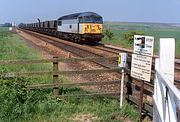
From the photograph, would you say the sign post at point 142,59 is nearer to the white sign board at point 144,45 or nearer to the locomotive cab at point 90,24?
the white sign board at point 144,45

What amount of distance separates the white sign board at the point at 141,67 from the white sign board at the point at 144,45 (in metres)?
0.11

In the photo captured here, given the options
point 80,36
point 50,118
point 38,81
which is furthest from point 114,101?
point 80,36

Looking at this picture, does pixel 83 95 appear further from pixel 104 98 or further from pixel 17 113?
pixel 17 113

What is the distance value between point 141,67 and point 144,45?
0.47 meters

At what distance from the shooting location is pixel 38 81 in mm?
13070

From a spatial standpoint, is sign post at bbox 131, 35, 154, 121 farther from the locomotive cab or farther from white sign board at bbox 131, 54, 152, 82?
the locomotive cab

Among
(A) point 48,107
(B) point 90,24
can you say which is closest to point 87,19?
(B) point 90,24

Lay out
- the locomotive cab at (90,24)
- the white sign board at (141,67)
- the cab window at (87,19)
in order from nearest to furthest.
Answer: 1. the white sign board at (141,67)
2. the locomotive cab at (90,24)
3. the cab window at (87,19)

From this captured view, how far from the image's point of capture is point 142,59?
8930 millimetres

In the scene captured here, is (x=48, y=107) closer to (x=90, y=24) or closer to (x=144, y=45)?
(x=144, y=45)

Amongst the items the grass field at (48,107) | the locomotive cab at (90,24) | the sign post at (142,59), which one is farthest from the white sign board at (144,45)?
the locomotive cab at (90,24)

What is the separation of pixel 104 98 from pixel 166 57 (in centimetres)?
438

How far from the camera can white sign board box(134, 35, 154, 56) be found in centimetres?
872

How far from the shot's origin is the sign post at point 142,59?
870 cm
